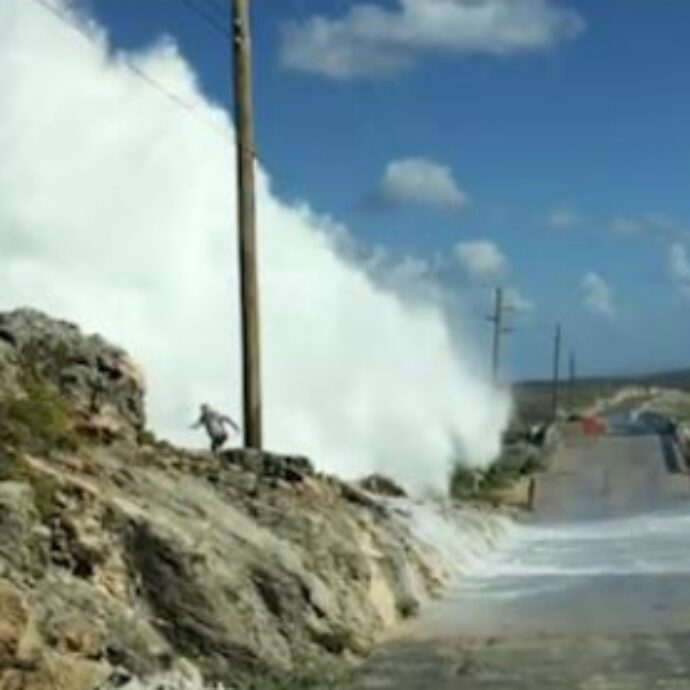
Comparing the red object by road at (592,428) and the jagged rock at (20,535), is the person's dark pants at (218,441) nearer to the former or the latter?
the jagged rock at (20,535)

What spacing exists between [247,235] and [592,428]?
2594 inches

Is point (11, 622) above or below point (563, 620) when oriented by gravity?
above

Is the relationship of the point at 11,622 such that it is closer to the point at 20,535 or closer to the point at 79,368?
the point at 20,535

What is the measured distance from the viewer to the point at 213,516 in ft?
60.3

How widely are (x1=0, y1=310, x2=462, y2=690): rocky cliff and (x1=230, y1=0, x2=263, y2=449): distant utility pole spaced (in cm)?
153

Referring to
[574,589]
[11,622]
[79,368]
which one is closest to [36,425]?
[79,368]

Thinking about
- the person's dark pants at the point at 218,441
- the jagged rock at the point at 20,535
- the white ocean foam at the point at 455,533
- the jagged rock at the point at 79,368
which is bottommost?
the white ocean foam at the point at 455,533

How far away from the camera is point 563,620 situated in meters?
20.2

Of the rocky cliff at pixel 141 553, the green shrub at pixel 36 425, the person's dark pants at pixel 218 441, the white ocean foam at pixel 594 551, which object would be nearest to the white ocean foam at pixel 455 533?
the white ocean foam at pixel 594 551

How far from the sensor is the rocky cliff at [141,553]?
45.9ft

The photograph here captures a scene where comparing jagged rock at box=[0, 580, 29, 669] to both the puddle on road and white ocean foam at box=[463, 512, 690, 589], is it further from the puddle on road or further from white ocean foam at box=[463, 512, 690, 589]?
white ocean foam at box=[463, 512, 690, 589]

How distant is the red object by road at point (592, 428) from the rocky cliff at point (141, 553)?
209ft

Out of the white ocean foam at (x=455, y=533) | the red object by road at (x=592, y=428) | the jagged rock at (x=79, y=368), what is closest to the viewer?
the jagged rock at (x=79, y=368)

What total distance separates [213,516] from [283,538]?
115 centimetres
